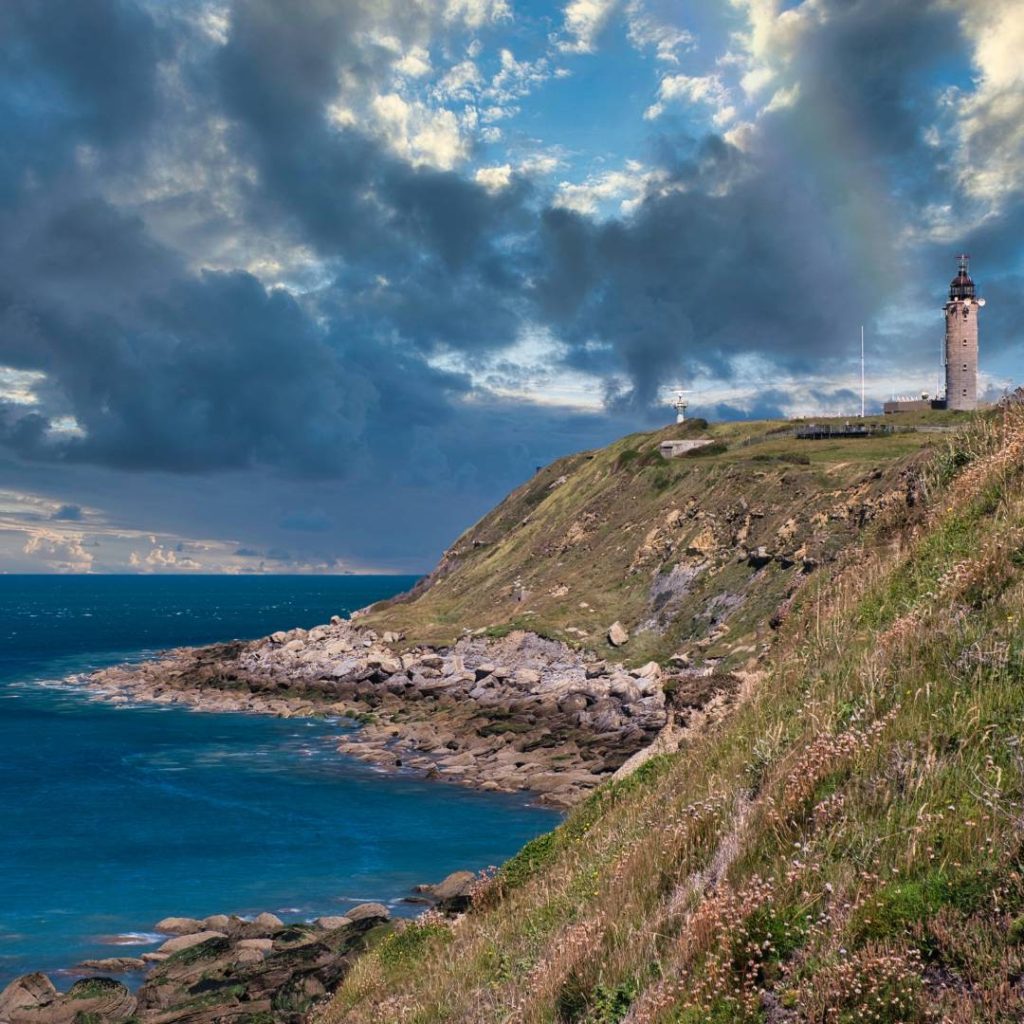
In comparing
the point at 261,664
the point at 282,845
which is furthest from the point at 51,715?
the point at 282,845

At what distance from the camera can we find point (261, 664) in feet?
281

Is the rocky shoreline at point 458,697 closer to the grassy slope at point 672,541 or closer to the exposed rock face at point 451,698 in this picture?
the exposed rock face at point 451,698

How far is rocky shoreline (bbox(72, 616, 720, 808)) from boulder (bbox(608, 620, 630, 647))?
1.99 metres

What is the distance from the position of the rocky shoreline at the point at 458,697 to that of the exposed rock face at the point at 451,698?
0.34 feet

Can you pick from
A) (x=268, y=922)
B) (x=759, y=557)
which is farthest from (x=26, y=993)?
(x=759, y=557)

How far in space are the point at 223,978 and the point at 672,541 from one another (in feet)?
185

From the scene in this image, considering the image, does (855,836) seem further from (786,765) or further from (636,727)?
(636,727)

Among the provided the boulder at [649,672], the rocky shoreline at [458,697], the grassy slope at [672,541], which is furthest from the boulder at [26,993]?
the boulder at [649,672]

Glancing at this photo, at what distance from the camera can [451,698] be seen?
63375 millimetres

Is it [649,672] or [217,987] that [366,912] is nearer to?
[217,987]

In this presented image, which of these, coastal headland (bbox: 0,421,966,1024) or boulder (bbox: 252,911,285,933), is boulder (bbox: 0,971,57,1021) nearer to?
coastal headland (bbox: 0,421,966,1024)

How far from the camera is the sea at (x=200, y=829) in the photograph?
98.8ft

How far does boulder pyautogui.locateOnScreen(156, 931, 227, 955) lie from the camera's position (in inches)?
1010

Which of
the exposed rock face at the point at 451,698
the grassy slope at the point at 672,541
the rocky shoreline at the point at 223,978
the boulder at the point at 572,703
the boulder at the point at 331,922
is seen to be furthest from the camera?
the grassy slope at the point at 672,541
